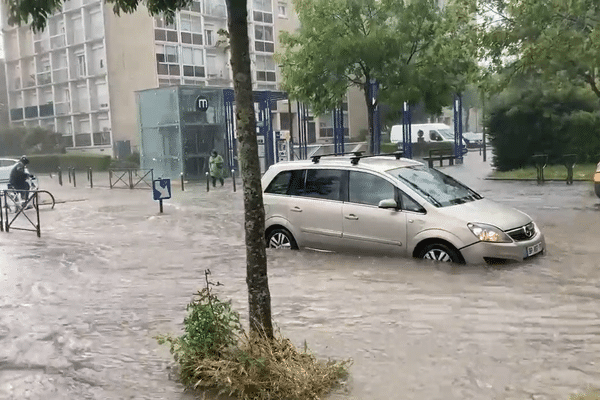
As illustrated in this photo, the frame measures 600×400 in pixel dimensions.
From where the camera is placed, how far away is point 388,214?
960 centimetres

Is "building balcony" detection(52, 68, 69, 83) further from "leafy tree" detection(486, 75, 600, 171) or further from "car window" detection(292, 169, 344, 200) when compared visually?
"car window" detection(292, 169, 344, 200)

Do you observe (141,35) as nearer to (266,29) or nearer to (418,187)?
(266,29)

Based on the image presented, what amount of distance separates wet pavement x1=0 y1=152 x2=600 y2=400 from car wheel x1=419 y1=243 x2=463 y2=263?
6.4 inches

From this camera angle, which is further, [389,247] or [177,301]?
[389,247]

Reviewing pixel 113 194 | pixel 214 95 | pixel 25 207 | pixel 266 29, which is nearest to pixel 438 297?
pixel 25 207

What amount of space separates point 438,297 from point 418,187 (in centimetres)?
222

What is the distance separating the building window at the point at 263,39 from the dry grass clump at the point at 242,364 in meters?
49.8

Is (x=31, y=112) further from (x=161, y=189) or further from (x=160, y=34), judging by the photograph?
(x=161, y=189)

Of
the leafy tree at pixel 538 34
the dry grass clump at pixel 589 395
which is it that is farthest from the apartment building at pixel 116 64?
the dry grass clump at pixel 589 395

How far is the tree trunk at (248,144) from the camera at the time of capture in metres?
5.04

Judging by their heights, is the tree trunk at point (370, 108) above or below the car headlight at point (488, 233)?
above

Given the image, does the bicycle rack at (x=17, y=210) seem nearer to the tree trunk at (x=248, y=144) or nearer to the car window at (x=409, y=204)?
the car window at (x=409, y=204)

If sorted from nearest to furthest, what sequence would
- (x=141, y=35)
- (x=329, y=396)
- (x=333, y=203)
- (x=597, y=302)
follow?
(x=329, y=396)
(x=597, y=302)
(x=333, y=203)
(x=141, y=35)

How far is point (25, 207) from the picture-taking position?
15.5 metres
